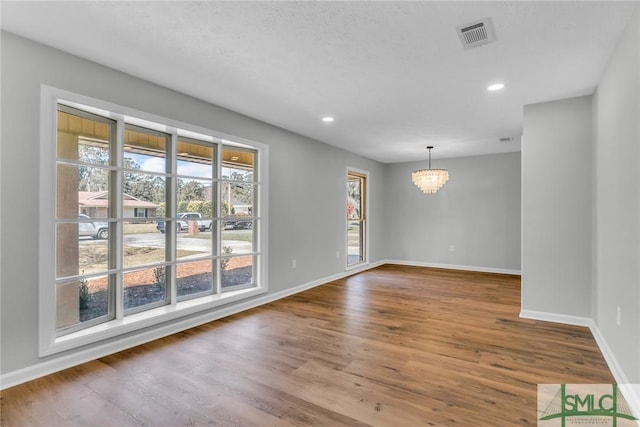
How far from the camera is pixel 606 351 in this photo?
2.73m

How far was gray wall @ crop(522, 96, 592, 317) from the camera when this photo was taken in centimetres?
345

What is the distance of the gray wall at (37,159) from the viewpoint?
2.26 m

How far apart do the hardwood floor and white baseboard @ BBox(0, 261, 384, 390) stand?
2.9 inches

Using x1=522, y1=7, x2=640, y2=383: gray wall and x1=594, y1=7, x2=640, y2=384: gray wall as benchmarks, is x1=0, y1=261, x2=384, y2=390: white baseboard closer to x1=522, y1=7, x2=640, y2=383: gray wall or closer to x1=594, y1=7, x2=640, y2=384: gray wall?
x1=522, y1=7, x2=640, y2=383: gray wall

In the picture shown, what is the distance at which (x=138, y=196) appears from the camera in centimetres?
325

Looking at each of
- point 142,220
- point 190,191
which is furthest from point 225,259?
point 142,220

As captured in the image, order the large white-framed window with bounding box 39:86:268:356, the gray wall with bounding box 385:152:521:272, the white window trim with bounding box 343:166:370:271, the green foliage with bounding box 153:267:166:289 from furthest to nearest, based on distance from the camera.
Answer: the gray wall with bounding box 385:152:521:272
the white window trim with bounding box 343:166:370:271
the green foliage with bounding box 153:267:166:289
the large white-framed window with bounding box 39:86:268:356

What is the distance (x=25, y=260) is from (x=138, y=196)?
110 cm

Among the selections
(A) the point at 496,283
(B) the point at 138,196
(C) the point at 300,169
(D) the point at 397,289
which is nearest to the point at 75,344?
(B) the point at 138,196

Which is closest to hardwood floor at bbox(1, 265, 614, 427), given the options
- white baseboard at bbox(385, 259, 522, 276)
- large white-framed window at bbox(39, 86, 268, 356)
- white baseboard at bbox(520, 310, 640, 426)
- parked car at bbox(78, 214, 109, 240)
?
white baseboard at bbox(520, 310, 640, 426)

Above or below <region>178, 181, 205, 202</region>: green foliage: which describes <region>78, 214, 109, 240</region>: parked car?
below

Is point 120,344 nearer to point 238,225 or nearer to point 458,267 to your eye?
point 238,225

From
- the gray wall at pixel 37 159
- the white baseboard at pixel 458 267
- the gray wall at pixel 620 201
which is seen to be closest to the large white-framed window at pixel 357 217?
the white baseboard at pixel 458 267

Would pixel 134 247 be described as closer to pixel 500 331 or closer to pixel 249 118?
pixel 249 118
